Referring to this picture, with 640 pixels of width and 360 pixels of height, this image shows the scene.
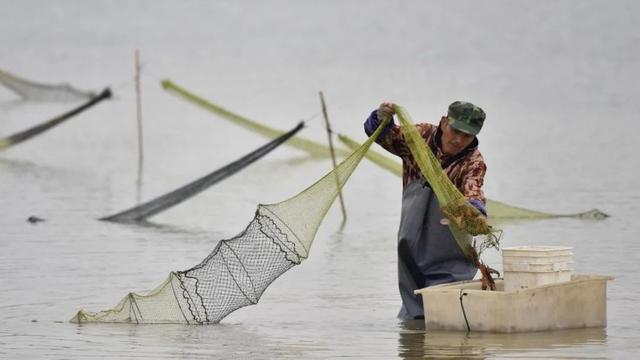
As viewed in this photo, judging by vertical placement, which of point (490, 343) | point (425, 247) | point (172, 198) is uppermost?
point (172, 198)

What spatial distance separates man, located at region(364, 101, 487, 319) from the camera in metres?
9.44

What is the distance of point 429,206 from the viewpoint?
31.6 feet

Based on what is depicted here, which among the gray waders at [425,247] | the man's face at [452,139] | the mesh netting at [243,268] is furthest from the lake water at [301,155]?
the man's face at [452,139]

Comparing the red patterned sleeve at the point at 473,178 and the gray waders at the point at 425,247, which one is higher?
the red patterned sleeve at the point at 473,178

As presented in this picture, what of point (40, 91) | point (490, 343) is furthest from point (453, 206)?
point (40, 91)

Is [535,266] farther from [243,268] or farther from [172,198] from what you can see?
[172,198]

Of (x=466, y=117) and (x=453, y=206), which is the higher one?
(x=466, y=117)

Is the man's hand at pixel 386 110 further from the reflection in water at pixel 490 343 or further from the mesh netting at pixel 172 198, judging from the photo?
the mesh netting at pixel 172 198

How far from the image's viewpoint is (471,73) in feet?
131

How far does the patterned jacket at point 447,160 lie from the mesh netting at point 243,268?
0.19m

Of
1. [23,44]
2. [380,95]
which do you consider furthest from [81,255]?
[23,44]

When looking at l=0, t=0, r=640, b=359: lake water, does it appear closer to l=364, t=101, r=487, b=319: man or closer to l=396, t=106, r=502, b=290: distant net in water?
l=364, t=101, r=487, b=319: man

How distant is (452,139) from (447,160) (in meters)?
0.15

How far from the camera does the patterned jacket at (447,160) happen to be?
938 cm
